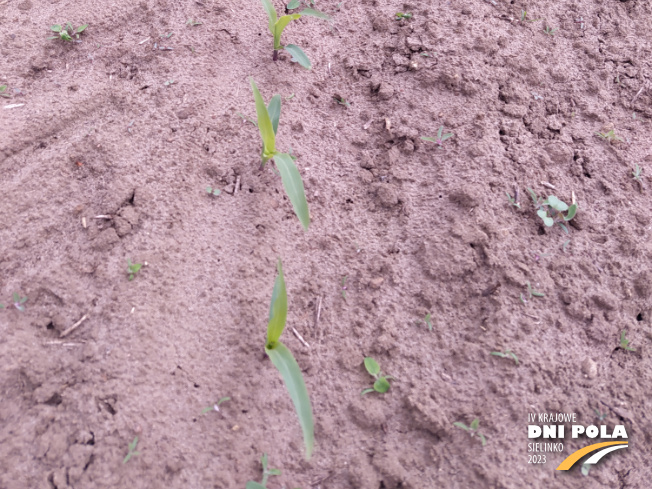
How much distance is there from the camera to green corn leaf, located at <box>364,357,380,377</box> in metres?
1.28

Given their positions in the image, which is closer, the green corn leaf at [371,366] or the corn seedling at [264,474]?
the corn seedling at [264,474]

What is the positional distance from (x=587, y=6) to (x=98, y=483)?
2.59 metres

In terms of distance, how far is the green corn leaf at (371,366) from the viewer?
4.19ft

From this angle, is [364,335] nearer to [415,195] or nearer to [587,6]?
[415,195]

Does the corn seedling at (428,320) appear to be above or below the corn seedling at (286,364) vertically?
below

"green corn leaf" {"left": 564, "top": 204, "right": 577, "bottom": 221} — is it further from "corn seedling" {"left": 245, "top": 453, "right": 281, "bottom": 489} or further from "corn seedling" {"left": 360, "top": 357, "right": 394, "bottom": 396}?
"corn seedling" {"left": 245, "top": 453, "right": 281, "bottom": 489}

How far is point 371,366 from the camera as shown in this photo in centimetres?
129

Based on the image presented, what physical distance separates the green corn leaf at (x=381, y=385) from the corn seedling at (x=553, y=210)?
74 cm

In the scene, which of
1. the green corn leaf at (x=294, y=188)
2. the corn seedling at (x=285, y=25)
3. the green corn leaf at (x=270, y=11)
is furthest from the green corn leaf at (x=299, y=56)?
the green corn leaf at (x=294, y=188)

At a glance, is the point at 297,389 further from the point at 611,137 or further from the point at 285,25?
the point at 611,137

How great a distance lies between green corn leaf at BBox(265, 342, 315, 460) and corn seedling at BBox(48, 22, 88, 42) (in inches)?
61.1

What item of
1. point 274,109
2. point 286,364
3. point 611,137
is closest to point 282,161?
point 274,109

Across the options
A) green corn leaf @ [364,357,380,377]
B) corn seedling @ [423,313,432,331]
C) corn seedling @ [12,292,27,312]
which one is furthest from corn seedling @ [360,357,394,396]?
corn seedling @ [12,292,27,312]

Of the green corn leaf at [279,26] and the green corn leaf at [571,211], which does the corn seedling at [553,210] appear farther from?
the green corn leaf at [279,26]
